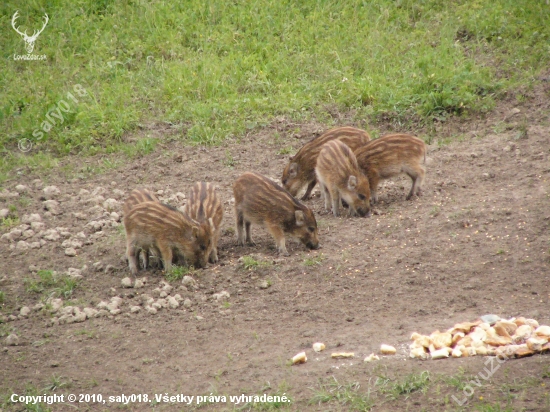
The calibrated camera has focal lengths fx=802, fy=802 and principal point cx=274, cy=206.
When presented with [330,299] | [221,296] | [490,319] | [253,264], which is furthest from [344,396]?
[253,264]

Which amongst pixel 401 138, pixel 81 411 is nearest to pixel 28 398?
pixel 81 411

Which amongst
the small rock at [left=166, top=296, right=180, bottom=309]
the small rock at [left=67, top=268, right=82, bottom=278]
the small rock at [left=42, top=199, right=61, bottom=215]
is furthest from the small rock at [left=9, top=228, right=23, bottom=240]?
the small rock at [left=166, top=296, right=180, bottom=309]

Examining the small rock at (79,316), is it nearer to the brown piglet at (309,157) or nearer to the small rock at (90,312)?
the small rock at (90,312)

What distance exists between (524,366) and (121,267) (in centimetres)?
448

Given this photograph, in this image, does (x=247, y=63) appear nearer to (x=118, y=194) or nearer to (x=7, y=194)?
(x=118, y=194)

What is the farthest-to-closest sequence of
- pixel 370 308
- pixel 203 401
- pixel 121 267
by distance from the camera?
1. pixel 121 267
2. pixel 370 308
3. pixel 203 401

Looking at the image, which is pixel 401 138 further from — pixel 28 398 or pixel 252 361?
pixel 28 398

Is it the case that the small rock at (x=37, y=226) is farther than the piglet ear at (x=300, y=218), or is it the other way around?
→ the small rock at (x=37, y=226)

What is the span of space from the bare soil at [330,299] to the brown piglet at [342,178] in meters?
0.23

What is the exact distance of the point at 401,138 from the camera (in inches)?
377

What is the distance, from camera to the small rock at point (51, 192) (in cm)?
1010

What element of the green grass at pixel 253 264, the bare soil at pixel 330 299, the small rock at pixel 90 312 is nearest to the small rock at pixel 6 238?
the bare soil at pixel 330 299

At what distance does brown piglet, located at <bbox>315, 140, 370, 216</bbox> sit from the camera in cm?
925

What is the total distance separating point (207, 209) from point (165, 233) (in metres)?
0.59
